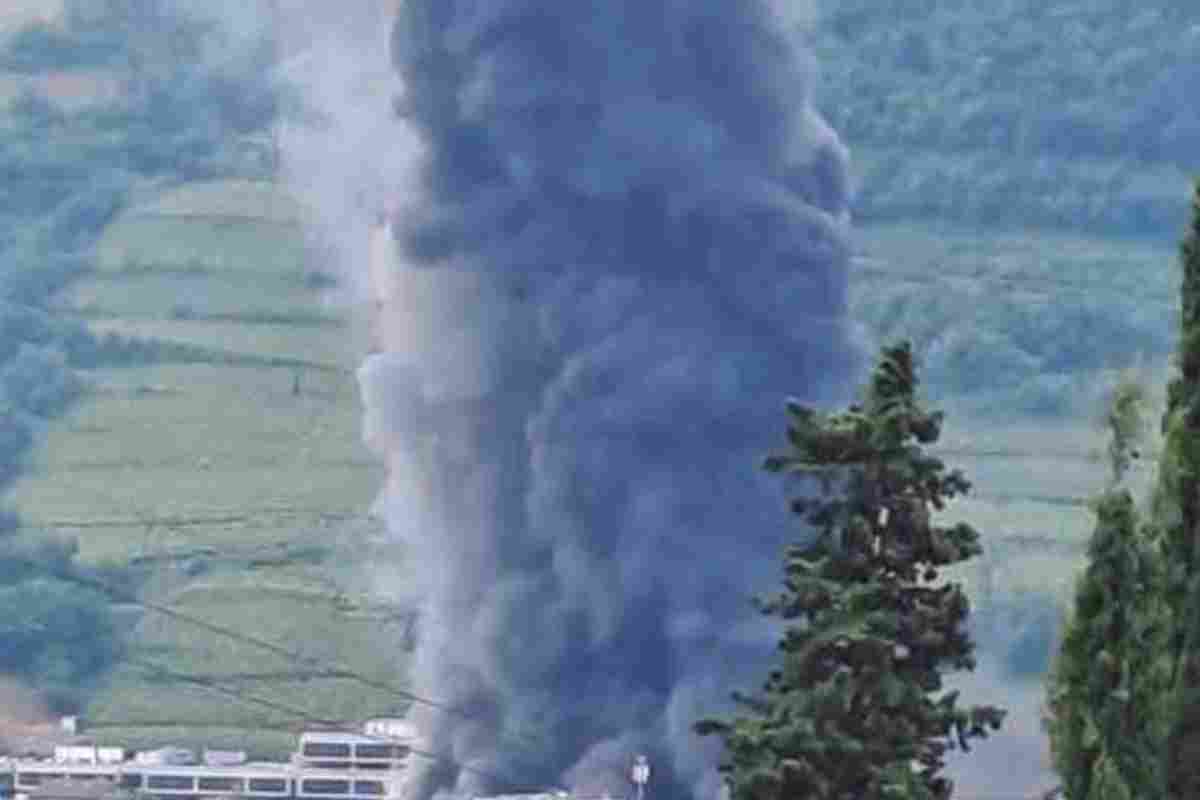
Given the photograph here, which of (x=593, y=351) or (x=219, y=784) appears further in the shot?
(x=219, y=784)

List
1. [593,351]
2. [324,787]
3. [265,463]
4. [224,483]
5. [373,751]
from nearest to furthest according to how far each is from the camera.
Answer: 1. [593,351]
2. [373,751]
3. [324,787]
4. [224,483]
5. [265,463]

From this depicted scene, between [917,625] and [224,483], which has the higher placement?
[224,483]

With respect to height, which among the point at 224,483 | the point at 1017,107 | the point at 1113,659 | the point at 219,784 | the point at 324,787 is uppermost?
the point at 1017,107

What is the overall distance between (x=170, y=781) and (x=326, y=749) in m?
4.37

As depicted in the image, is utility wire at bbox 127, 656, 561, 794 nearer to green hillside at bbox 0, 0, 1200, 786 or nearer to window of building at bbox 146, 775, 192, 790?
green hillside at bbox 0, 0, 1200, 786

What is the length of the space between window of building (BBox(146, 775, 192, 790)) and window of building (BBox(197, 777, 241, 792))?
0.62 ft

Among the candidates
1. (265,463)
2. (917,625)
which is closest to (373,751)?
(265,463)

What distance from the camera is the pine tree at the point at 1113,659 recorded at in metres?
20.2

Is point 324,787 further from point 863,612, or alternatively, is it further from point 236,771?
point 863,612

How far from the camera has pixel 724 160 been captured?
7044cm

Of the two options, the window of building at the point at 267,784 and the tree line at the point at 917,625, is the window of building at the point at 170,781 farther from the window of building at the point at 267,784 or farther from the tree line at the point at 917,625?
the tree line at the point at 917,625

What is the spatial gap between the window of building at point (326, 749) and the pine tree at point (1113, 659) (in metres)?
58.4

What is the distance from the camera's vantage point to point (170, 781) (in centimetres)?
7612

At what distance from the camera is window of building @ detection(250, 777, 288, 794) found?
253 ft
